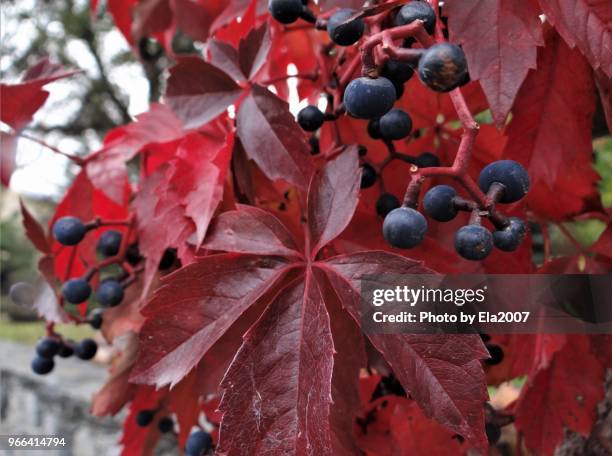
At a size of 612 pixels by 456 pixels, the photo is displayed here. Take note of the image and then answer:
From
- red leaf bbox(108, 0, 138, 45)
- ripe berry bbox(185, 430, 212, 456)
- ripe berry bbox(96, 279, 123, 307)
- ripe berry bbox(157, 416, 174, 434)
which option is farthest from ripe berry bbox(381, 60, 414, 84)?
red leaf bbox(108, 0, 138, 45)

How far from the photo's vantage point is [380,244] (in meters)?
0.51

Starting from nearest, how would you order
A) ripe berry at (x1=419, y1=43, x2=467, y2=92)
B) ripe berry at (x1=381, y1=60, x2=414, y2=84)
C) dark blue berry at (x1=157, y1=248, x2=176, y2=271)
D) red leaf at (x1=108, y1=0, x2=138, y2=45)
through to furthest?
1. ripe berry at (x1=419, y1=43, x2=467, y2=92)
2. ripe berry at (x1=381, y1=60, x2=414, y2=84)
3. dark blue berry at (x1=157, y1=248, x2=176, y2=271)
4. red leaf at (x1=108, y1=0, x2=138, y2=45)

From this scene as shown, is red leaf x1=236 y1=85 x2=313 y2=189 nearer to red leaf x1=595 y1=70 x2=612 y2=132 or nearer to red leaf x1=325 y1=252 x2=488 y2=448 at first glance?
red leaf x1=325 y1=252 x2=488 y2=448

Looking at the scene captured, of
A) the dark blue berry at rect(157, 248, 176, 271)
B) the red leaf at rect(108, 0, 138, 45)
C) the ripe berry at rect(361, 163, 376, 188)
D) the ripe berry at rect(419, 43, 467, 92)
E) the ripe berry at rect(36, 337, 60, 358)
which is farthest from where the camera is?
the red leaf at rect(108, 0, 138, 45)

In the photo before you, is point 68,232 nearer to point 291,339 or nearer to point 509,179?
point 291,339

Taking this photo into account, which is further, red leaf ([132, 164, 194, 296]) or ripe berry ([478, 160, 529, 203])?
red leaf ([132, 164, 194, 296])

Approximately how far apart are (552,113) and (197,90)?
1.13 ft

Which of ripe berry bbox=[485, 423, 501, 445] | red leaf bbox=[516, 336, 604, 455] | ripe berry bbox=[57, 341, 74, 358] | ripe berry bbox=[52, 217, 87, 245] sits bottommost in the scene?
ripe berry bbox=[57, 341, 74, 358]

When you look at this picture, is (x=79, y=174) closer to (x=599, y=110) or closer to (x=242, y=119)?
(x=242, y=119)

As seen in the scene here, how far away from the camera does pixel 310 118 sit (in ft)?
1.73

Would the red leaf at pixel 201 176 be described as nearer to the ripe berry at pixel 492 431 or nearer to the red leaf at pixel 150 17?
the ripe berry at pixel 492 431

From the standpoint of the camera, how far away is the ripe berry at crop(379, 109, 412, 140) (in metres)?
0.48

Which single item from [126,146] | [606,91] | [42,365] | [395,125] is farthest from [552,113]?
[42,365]

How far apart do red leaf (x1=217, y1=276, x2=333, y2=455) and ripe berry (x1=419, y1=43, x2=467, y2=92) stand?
19cm
